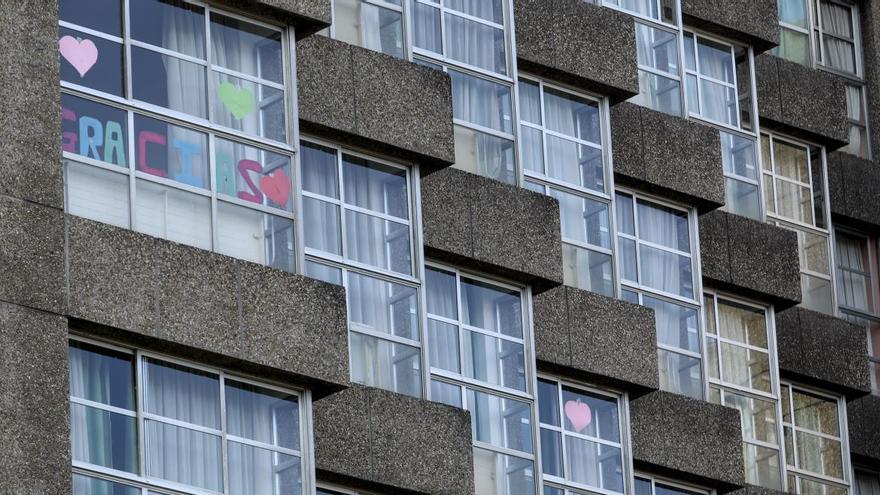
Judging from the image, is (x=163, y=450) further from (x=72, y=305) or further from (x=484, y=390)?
(x=484, y=390)

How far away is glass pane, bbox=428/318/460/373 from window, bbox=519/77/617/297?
2965 millimetres

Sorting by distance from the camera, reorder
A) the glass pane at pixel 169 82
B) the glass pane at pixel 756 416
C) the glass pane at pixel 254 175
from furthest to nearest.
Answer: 1. the glass pane at pixel 756 416
2. the glass pane at pixel 254 175
3. the glass pane at pixel 169 82

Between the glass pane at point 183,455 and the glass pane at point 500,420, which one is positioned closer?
the glass pane at point 183,455

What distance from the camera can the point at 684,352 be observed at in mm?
39594

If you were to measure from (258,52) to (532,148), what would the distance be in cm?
656

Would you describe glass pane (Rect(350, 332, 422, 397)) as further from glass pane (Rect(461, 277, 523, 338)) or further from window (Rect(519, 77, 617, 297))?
window (Rect(519, 77, 617, 297))

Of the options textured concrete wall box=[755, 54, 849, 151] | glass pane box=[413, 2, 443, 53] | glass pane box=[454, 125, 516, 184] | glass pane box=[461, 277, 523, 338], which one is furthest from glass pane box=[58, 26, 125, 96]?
textured concrete wall box=[755, 54, 849, 151]

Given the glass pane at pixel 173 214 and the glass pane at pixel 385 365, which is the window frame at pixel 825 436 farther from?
the glass pane at pixel 173 214

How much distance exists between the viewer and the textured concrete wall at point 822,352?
140 ft

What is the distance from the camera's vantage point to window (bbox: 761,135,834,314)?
44.0 m

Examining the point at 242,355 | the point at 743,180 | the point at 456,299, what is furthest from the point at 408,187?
the point at 743,180

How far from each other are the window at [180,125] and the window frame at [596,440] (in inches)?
224

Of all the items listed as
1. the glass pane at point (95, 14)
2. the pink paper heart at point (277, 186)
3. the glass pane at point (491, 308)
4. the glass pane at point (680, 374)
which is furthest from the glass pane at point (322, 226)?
the glass pane at point (680, 374)

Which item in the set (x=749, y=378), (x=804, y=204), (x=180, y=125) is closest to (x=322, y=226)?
(x=180, y=125)
